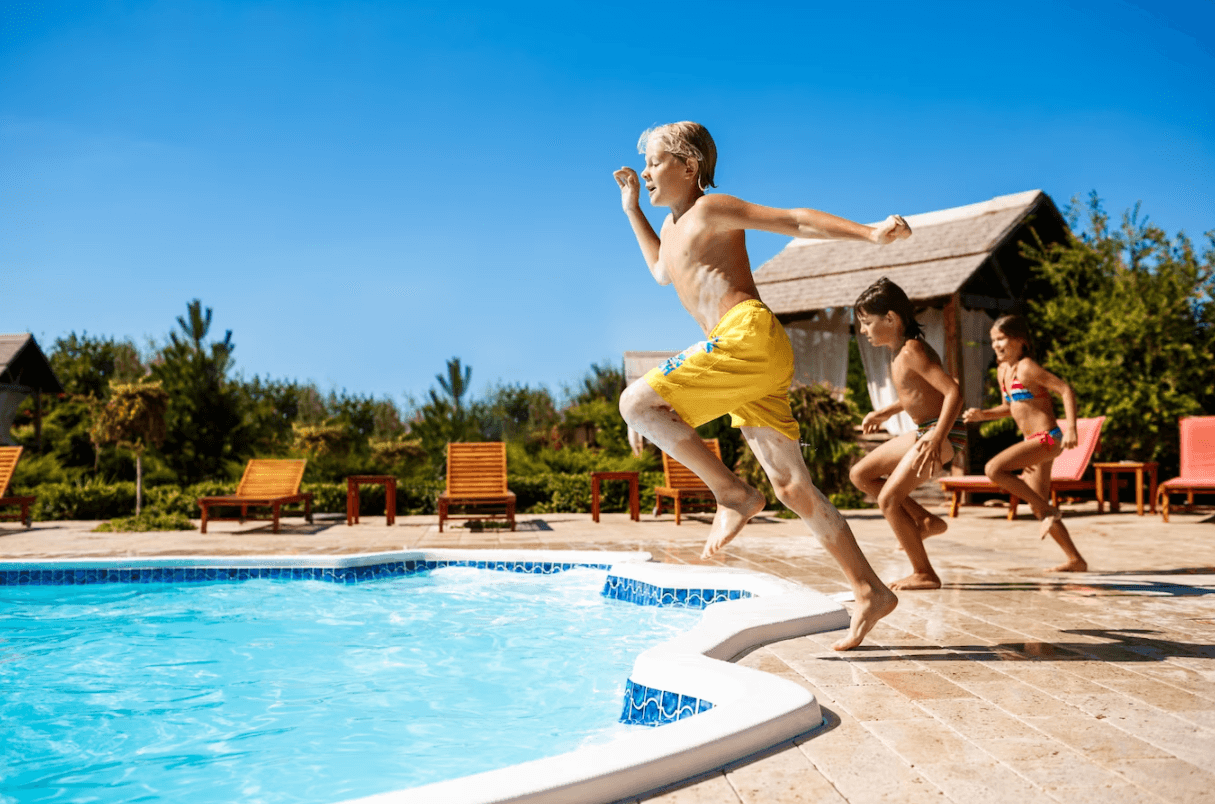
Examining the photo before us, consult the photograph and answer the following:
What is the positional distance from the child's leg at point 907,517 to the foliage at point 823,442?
21.2 feet

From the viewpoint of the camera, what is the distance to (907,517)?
4.88 meters

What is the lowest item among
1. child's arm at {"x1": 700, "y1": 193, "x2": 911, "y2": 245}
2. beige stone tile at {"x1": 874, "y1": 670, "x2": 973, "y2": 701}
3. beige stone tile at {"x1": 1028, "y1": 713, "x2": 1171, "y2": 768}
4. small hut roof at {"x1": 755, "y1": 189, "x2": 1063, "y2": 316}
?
beige stone tile at {"x1": 874, "y1": 670, "x2": 973, "y2": 701}

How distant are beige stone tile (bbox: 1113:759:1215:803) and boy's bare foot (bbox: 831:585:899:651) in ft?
4.18

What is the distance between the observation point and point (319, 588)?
6.83 m

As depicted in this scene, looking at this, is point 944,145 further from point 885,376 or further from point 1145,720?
point 1145,720

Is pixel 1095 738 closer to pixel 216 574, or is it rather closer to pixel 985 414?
pixel 985 414

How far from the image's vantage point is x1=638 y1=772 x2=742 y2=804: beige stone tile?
1881 millimetres

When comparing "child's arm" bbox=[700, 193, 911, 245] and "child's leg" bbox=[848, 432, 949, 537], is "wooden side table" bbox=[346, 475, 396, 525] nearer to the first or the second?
"child's leg" bbox=[848, 432, 949, 537]

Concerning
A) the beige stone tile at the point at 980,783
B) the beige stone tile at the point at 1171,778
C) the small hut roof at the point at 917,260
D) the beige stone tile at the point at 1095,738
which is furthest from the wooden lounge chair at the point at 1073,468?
the beige stone tile at the point at 980,783

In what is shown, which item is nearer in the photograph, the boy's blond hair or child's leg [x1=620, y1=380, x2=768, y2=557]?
child's leg [x1=620, y1=380, x2=768, y2=557]

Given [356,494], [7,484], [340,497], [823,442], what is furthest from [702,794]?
[7,484]

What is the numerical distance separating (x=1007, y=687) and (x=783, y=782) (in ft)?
4.12

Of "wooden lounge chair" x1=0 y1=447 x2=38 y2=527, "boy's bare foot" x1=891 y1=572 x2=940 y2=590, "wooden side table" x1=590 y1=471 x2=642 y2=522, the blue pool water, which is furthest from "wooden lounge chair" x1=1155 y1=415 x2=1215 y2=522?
"wooden lounge chair" x1=0 y1=447 x2=38 y2=527

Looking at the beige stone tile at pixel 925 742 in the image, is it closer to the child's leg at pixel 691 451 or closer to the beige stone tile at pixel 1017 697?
the beige stone tile at pixel 1017 697
